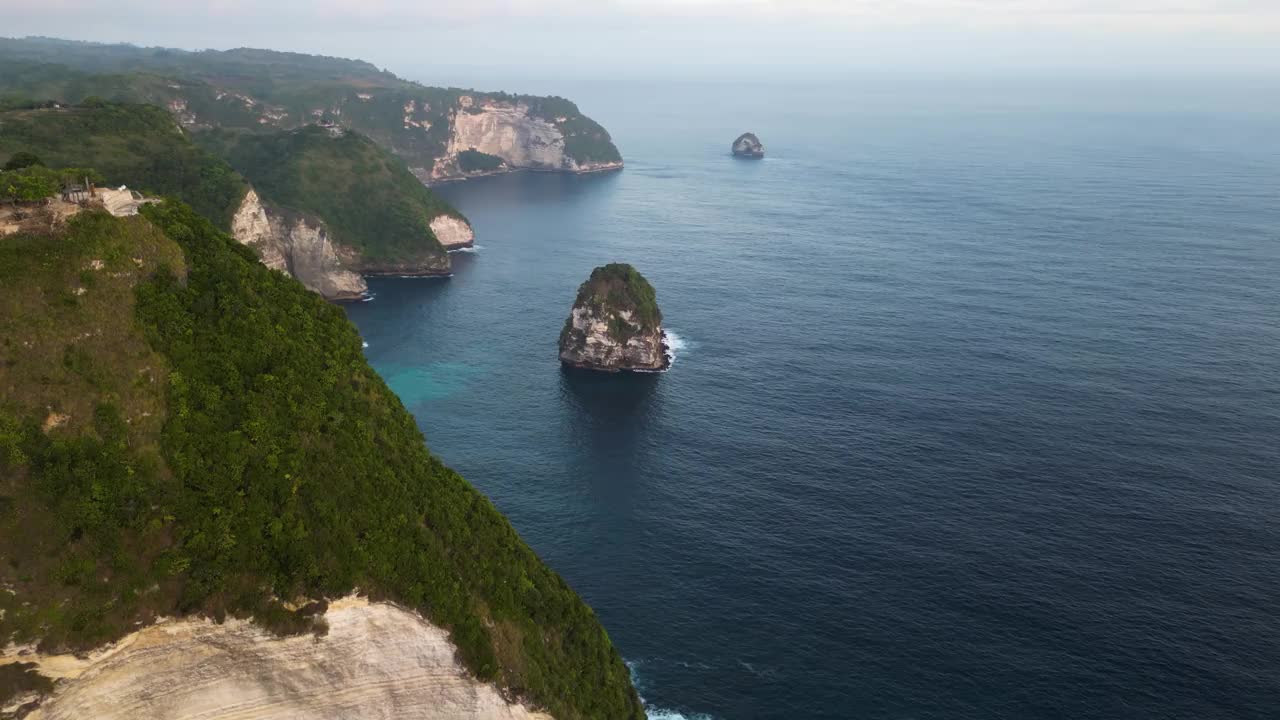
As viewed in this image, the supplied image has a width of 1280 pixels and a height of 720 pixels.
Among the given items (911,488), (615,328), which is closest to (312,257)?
(615,328)

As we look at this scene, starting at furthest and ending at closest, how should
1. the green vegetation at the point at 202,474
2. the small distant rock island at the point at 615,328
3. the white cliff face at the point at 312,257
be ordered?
1. the white cliff face at the point at 312,257
2. the small distant rock island at the point at 615,328
3. the green vegetation at the point at 202,474

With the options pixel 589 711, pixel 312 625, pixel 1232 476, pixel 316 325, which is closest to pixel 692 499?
pixel 589 711

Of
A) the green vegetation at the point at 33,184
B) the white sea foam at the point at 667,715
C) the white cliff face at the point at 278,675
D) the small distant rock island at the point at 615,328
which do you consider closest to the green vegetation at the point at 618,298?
the small distant rock island at the point at 615,328

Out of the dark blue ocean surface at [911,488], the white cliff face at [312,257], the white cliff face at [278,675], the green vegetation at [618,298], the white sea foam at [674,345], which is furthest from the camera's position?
the white cliff face at [312,257]

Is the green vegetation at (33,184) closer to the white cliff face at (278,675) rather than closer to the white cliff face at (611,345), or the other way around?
the white cliff face at (278,675)

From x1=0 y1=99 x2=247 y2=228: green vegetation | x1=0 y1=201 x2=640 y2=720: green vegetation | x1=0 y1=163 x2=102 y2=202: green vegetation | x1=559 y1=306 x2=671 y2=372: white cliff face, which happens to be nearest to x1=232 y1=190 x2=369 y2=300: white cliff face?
x1=0 y1=99 x2=247 y2=228: green vegetation

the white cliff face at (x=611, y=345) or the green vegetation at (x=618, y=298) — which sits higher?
the green vegetation at (x=618, y=298)
